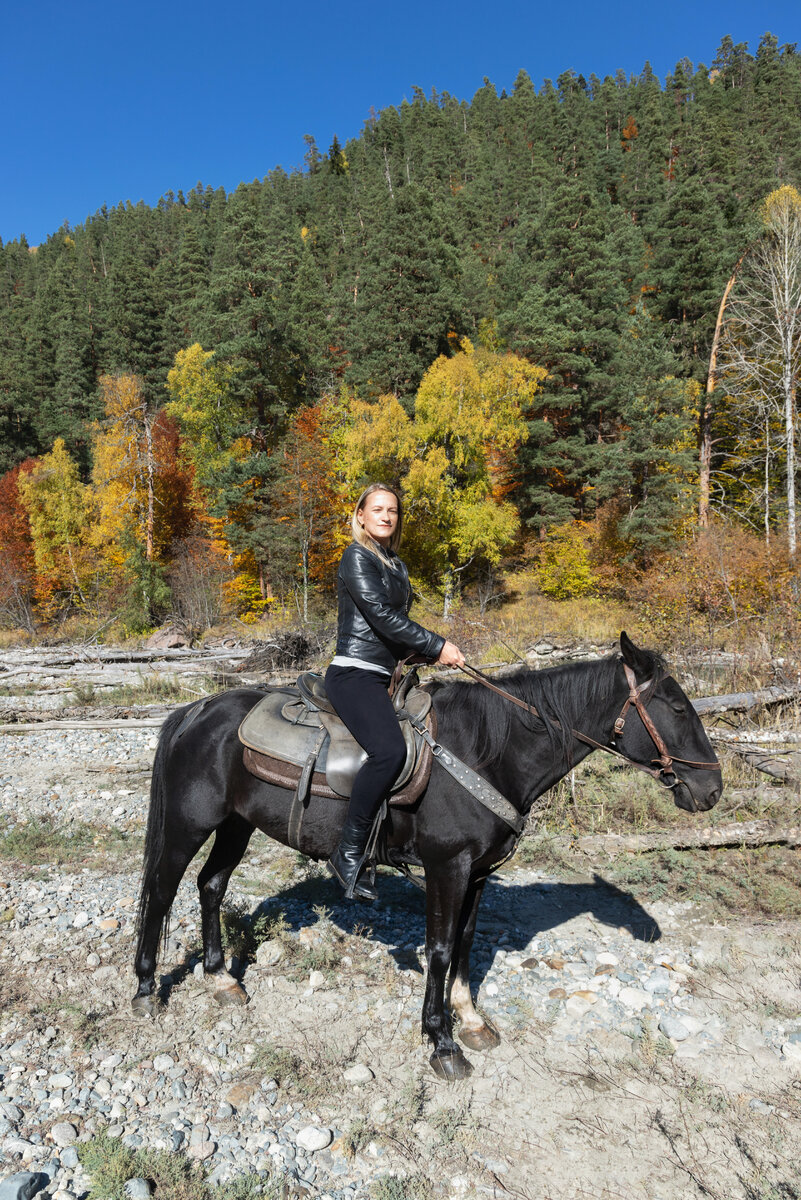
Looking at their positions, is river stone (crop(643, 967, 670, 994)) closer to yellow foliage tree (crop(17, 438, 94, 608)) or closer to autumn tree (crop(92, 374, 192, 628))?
autumn tree (crop(92, 374, 192, 628))

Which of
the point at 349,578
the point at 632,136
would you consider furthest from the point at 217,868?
the point at 632,136

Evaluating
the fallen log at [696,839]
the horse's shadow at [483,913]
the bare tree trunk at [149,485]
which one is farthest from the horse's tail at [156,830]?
the bare tree trunk at [149,485]

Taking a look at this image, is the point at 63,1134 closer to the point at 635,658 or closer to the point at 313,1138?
the point at 313,1138

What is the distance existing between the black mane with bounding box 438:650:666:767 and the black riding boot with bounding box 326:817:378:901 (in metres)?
0.77

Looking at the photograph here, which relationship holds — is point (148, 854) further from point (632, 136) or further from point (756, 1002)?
point (632, 136)

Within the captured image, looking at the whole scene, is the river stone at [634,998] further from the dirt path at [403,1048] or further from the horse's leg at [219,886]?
the horse's leg at [219,886]

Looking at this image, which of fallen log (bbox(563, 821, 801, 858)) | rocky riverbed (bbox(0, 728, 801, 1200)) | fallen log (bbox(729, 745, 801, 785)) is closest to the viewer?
rocky riverbed (bbox(0, 728, 801, 1200))

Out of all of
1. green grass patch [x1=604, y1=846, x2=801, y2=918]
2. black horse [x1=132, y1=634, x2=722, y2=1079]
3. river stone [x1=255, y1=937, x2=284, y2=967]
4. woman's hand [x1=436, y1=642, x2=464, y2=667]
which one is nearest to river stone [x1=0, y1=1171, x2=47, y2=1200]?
black horse [x1=132, y1=634, x2=722, y2=1079]

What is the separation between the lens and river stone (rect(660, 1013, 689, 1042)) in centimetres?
367

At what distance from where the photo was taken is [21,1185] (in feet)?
8.30

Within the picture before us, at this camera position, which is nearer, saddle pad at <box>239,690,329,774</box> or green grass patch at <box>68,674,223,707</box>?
saddle pad at <box>239,690,329,774</box>

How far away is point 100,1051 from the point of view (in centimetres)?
348

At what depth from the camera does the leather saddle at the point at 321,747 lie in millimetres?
3527

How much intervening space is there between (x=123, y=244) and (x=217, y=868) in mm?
70731
